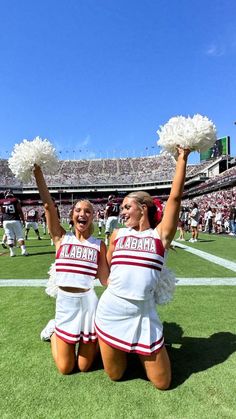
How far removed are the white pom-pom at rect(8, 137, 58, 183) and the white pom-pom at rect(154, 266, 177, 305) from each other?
1376 mm

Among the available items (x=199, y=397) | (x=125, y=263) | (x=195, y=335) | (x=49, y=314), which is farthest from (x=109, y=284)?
(x=49, y=314)

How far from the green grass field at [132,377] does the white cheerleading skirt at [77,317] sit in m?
0.31

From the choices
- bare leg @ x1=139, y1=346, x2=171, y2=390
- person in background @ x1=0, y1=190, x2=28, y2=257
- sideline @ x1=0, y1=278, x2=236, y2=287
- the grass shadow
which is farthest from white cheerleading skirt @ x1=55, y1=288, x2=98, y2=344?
person in background @ x1=0, y1=190, x2=28, y2=257

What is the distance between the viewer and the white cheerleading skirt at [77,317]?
2885 millimetres

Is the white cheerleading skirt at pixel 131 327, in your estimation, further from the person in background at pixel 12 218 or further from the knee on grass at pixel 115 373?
the person in background at pixel 12 218

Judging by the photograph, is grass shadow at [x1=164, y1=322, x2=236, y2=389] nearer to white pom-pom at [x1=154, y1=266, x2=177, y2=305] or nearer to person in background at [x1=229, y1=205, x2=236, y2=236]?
white pom-pom at [x1=154, y1=266, x2=177, y2=305]

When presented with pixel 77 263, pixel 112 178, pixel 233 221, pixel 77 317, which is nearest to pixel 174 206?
pixel 77 263

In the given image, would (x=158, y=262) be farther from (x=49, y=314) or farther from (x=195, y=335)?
(x=49, y=314)

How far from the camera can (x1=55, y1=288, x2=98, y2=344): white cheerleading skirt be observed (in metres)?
2.88

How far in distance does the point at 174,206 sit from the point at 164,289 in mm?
677

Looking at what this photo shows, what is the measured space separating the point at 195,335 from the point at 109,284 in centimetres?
146

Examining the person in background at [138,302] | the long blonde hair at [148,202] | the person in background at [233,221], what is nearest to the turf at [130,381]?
the person in background at [138,302]

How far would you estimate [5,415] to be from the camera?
92.2 inches

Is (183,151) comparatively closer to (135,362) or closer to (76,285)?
(76,285)
